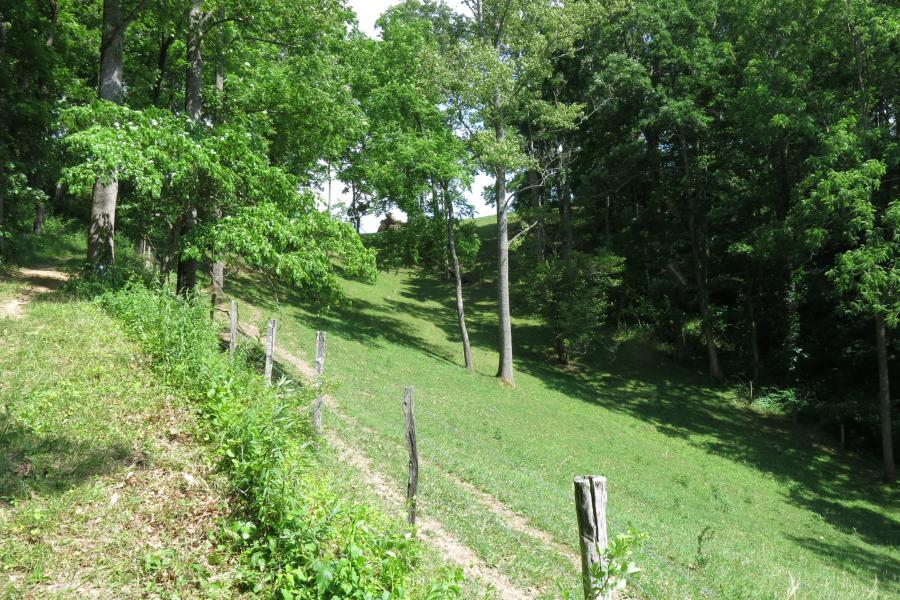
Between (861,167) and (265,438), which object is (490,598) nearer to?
(265,438)

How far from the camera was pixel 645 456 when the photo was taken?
715 inches

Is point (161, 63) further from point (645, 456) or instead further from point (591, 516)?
point (645, 456)

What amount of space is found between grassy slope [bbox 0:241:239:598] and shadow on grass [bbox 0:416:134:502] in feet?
0.04

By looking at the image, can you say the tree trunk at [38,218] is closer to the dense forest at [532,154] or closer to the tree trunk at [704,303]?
the dense forest at [532,154]

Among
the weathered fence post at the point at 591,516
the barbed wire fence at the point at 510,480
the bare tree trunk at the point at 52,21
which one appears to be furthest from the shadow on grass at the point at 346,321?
the weathered fence post at the point at 591,516

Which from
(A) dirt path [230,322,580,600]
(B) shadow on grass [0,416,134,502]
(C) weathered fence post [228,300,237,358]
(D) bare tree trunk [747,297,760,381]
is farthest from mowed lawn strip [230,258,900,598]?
(B) shadow on grass [0,416,134,502]

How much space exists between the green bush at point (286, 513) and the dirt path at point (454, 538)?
4.78 ft

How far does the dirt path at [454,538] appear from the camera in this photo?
6570mm

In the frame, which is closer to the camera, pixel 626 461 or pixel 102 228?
pixel 102 228

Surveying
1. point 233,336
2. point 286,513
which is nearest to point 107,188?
point 233,336

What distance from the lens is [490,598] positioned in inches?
228

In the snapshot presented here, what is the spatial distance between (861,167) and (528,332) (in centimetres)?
1946

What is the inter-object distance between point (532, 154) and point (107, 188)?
1772cm

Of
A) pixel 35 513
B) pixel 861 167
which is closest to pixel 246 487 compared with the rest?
pixel 35 513
